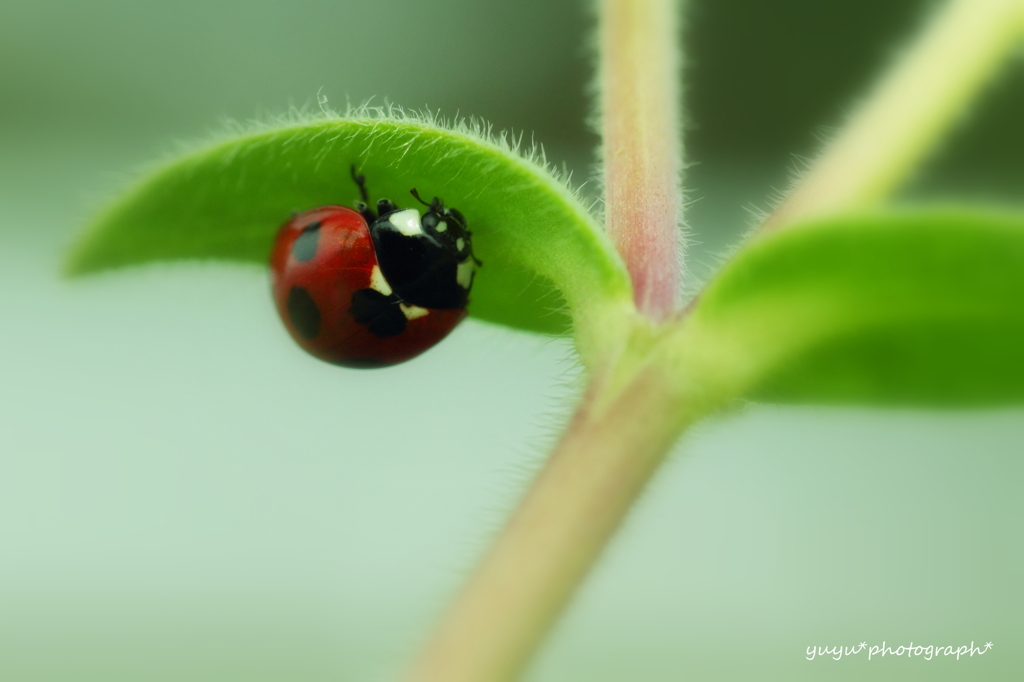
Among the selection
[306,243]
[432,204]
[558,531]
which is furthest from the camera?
[306,243]

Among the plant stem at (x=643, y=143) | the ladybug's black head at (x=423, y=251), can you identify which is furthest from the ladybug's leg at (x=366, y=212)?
the plant stem at (x=643, y=143)

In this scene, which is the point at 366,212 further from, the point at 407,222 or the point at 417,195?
the point at 417,195

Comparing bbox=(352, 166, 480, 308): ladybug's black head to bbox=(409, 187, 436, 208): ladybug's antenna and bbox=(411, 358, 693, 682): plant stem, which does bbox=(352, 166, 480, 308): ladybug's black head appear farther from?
bbox=(411, 358, 693, 682): plant stem

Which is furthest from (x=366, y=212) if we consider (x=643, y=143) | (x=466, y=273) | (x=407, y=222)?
(x=643, y=143)

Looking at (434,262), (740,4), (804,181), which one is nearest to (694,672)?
(740,4)

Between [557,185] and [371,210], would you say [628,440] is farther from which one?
[371,210]

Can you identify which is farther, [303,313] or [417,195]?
[303,313]

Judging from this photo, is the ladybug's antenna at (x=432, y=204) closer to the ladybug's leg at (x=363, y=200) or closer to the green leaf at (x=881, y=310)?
the ladybug's leg at (x=363, y=200)
